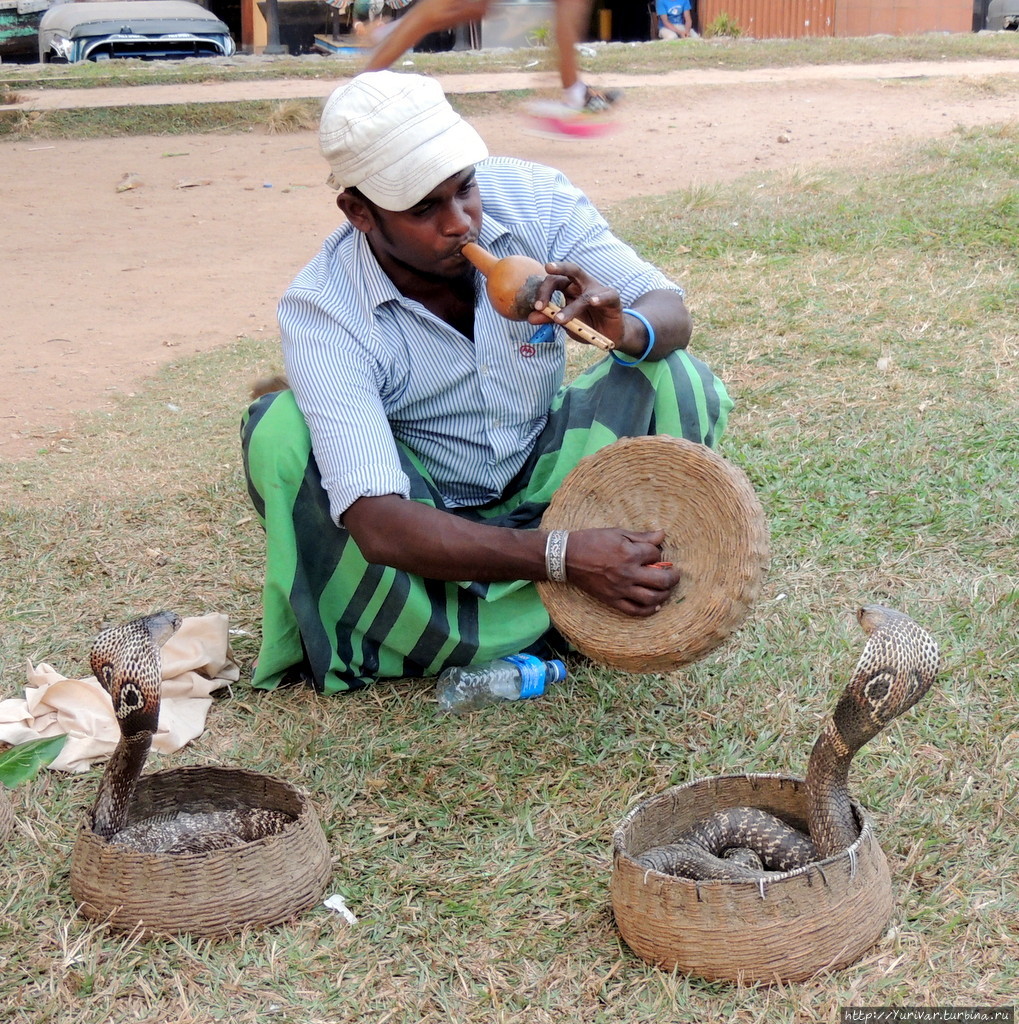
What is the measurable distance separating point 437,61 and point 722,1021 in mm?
13312

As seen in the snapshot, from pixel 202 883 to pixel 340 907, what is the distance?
0.89ft

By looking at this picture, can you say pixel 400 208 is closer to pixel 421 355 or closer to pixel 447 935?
pixel 421 355

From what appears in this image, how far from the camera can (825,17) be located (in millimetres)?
17156

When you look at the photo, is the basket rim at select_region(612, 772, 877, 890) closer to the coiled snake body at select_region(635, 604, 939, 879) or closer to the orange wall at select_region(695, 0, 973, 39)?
the coiled snake body at select_region(635, 604, 939, 879)

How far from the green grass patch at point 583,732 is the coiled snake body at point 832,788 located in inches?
7.1

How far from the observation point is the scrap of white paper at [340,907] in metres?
2.36

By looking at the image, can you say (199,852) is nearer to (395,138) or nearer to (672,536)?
(672,536)

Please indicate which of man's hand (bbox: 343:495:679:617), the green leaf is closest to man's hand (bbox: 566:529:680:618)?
man's hand (bbox: 343:495:679:617)

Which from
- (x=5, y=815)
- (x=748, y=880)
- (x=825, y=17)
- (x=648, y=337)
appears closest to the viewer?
(x=748, y=880)

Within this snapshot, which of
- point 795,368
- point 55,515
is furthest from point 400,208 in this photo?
point 795,368

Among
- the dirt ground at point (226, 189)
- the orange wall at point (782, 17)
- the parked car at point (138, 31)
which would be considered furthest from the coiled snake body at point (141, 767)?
the orange wall at point (782, 17)

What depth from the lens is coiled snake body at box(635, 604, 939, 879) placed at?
2021 millimetres

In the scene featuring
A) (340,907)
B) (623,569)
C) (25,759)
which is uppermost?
(623,569)

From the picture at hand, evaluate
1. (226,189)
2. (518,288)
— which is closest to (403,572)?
(518,288)
